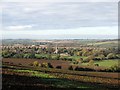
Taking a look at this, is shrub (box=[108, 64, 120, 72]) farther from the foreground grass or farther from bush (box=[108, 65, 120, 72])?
the foreground grass

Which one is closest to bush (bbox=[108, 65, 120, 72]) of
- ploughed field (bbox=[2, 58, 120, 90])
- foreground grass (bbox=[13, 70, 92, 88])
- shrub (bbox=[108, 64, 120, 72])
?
shrub (bbox=[108, 64, 120, 72])

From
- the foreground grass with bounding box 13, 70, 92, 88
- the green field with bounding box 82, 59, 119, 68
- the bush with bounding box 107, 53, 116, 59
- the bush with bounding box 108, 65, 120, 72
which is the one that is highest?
the bush with bounding box 107, 53, 116, 59

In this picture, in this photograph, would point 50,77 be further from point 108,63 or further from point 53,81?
point 108,63

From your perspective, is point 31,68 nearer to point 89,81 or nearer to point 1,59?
point 1,59

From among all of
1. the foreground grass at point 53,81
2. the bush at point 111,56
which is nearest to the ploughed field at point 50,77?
the foreground grass at point 53,81

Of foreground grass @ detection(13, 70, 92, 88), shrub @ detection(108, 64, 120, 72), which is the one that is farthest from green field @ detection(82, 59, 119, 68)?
foreground grass @ detection(13, 70, 92, 88)

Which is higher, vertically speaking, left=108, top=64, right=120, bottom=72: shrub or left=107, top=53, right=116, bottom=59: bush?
left=107, top=53, right=116, bottom=59: bush

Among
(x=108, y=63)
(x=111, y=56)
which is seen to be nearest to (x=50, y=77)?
(x=108, y=63)

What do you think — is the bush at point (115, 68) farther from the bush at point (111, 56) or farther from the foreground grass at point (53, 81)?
the foreground grass at point (53, 81)
